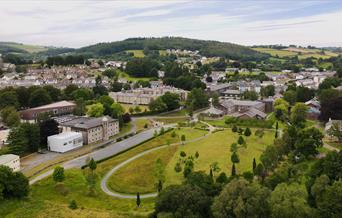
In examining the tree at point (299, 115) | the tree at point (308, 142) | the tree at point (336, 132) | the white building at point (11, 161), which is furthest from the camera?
the tree at point (299, 115)

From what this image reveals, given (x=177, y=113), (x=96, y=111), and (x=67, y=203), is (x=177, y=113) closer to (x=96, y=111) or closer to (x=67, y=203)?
(x=96, y=111)

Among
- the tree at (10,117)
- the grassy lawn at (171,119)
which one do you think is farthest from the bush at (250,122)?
the tree at (10,117)

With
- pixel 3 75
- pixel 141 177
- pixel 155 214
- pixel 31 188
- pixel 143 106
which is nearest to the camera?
pixel 155 214

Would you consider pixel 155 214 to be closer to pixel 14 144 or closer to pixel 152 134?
pixel 14 144

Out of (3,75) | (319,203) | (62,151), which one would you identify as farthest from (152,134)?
(3,75)

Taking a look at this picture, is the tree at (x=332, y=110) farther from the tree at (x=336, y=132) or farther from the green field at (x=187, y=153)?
the green field at (x=187, y=153)
